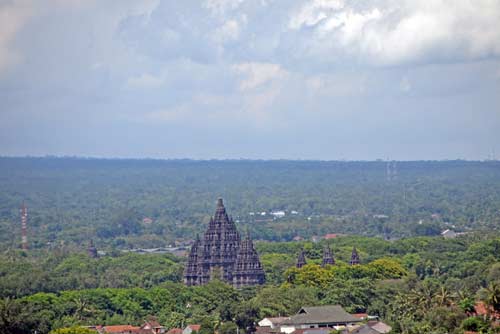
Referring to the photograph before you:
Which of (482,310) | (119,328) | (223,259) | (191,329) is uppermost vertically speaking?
(482,310)

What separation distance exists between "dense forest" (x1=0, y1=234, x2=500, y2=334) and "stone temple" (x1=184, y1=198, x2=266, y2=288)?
258cm

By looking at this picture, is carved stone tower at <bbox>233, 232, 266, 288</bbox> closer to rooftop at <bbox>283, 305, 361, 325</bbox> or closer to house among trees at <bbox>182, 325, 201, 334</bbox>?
house among trees at <bbox>182, 325, 201, 334</bbox>

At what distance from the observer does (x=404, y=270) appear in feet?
422

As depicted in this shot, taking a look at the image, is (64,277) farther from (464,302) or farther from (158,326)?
(464,302)

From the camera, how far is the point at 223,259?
5404 inches

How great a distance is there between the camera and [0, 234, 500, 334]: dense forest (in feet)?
302

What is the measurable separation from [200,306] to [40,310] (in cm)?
1188

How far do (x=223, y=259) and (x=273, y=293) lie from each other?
89.2 feet

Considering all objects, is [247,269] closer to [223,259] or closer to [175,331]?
[223,259]

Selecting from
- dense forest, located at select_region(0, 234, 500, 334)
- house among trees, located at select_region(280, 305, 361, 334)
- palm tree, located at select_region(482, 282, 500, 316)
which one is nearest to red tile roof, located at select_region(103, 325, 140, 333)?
dense forest, located at select_region(0, 234, 500, 334)

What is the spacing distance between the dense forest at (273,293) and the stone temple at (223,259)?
2.58 metres

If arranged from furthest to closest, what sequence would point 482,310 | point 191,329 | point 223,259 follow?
point 223,259 < point 191,329 < point 482,310

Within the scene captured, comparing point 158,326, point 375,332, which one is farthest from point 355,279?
point 375,332

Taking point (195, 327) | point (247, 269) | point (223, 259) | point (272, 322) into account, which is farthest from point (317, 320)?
point (223, 259)
